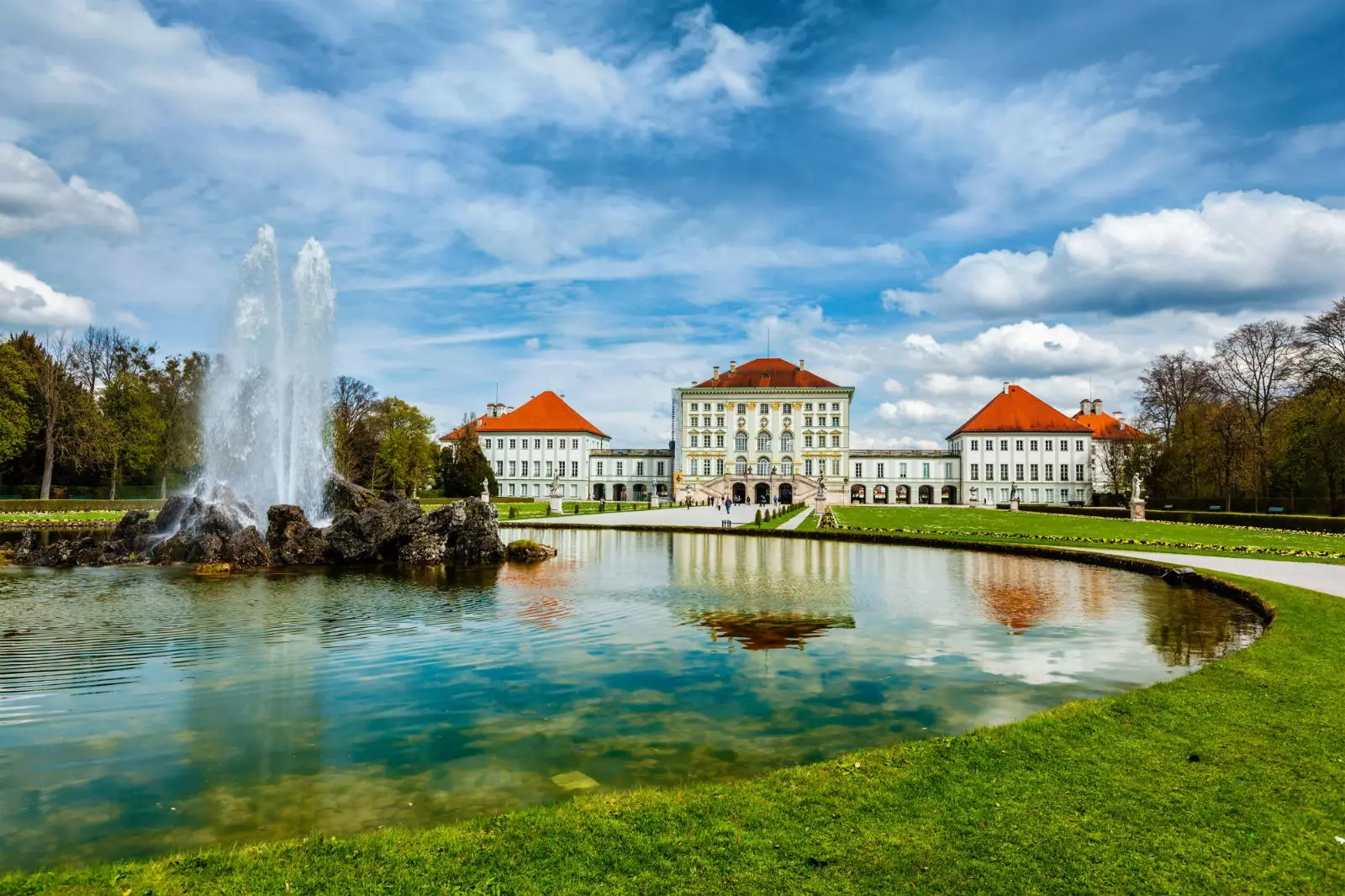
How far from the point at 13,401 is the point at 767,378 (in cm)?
6234

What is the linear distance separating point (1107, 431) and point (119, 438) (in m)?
89.0

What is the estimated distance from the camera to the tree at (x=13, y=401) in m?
42.7

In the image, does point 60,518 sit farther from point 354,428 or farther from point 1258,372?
point 1258,372

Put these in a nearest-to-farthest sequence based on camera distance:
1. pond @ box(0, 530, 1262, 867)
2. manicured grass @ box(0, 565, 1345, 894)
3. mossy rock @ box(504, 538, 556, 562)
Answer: manicured grass @ box(0, 565, 1345, 894), pond @ box(0, 530, 1262, 867), mossy rock @ box(504, 538, 556, 562)

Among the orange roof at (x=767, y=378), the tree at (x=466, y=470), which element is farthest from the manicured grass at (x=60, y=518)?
the orange roof at (x=767, y=378)

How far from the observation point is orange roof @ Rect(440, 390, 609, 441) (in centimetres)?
8706

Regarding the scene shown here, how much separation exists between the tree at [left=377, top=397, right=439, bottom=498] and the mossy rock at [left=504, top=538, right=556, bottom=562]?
41.0m

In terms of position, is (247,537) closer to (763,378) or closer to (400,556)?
(400,556)

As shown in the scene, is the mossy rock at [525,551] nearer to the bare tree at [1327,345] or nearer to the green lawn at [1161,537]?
the green lawn at [1161,537]

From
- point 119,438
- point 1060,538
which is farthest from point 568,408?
point 1060,538

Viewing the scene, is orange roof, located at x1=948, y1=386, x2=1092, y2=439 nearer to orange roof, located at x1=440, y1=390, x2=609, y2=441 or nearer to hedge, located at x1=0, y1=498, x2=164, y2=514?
orange roof, located at x1=440, y1=390, x2=609, y2=441

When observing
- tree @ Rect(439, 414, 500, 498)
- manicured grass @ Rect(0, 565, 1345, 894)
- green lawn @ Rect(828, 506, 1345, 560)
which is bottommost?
manicured grass @ Rect(0, 565, 1345, 894)

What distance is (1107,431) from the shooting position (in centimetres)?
8538

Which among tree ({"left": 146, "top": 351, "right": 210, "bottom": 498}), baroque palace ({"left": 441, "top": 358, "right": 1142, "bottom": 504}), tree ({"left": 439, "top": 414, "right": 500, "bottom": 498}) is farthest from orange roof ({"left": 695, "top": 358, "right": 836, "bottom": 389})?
tree ({"left": 146, "top": 351, "right": 210, "bottom": 498})
